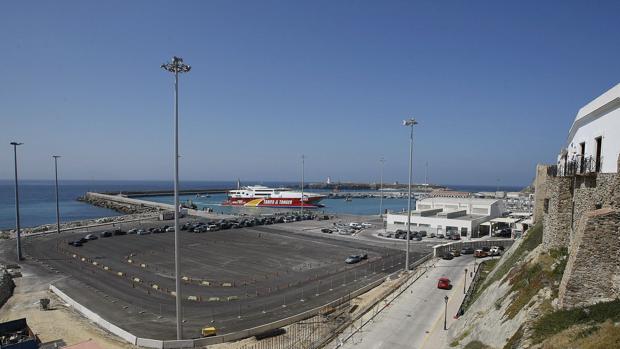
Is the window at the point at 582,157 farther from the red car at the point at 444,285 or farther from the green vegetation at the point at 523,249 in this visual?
the red car at the point at 444,285

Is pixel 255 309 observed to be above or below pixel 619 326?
below

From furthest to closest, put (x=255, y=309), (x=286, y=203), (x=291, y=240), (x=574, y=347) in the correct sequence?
1. (x=286, y=203)
2. (x=291, y=240)
3. (x=255, y=309)
4. (x=574, y=347)

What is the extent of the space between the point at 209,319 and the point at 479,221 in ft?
161

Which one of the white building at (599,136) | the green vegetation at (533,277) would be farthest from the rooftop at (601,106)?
the green vegetation at (533,277)

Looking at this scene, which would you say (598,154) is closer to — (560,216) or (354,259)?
(560,216)

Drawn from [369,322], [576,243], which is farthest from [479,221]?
[576,243]

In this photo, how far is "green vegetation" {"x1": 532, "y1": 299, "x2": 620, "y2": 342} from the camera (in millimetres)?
11655

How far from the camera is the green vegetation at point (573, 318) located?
11.7 m

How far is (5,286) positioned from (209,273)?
16940 mm

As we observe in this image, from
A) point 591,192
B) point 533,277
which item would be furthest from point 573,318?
point 591,192

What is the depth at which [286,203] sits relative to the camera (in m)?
135

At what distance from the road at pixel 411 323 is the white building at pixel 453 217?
27619 mm

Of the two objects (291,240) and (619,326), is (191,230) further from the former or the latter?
(619,326)

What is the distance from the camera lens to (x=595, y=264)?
1309 cm
